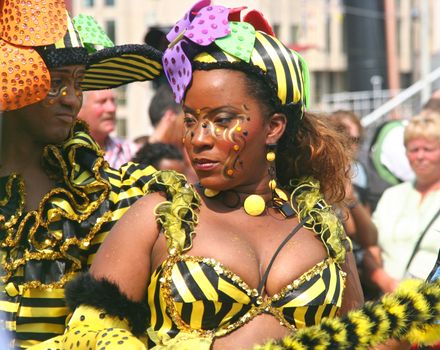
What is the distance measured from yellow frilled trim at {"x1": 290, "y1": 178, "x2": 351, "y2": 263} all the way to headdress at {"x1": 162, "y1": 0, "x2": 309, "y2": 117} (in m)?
0.28

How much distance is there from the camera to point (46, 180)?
3428mm

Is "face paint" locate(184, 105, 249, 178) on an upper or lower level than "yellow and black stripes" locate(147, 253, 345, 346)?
upper

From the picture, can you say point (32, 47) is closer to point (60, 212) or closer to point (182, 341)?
point (60, 212)

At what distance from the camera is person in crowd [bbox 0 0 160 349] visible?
317cm

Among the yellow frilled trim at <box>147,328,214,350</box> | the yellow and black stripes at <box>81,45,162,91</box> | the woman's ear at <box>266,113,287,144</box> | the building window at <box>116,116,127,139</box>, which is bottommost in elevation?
the building window at <box>116,116,127,139</box>

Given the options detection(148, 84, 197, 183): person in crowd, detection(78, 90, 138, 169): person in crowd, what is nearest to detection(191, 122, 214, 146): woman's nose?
detection(78, 90, 138, 169): person in crowd

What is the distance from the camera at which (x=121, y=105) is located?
28750 mm

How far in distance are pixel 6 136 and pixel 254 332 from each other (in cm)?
111

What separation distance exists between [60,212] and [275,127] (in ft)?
2.58

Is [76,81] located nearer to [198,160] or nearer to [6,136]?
[6,136]

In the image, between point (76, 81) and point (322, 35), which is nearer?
point (76, 81)

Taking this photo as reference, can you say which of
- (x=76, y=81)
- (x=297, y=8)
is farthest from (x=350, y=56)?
(x=76, y=81)

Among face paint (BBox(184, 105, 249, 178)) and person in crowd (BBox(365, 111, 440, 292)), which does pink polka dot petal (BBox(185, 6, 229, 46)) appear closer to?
face paint (BBox(184, 105, 249, 178))

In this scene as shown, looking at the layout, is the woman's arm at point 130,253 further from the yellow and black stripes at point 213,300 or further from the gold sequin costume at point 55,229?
the gold sequin costume at point 55,229
